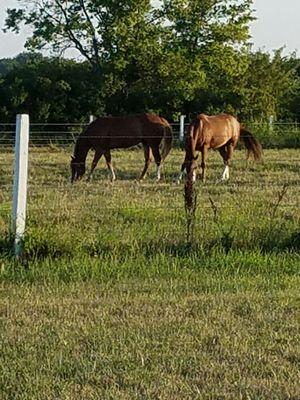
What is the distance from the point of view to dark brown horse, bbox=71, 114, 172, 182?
16828mm

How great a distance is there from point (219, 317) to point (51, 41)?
115 feet

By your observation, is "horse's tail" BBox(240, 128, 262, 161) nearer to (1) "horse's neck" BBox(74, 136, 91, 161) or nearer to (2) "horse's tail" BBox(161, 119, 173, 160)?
(2) "horse's tail" BBox(161, 119, 173, 160)

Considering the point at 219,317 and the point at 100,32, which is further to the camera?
the point at 100,32

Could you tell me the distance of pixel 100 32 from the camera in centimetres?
3822

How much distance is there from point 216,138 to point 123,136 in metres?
2.06

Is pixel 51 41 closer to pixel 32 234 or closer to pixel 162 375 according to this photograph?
pixel 32 234

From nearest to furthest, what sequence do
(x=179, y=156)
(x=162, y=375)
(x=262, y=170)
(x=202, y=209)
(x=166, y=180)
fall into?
(x=162, y=375), (x=202, y=209), (x=166, y=180), (x=262, y=170), (x=179, y=156)

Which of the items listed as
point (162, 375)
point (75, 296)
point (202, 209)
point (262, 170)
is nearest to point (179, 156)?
point (262, 170)

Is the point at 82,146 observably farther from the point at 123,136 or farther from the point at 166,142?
the point at 166,142

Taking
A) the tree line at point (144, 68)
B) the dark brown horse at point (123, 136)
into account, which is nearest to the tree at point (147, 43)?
the tree line at point (144, 68)

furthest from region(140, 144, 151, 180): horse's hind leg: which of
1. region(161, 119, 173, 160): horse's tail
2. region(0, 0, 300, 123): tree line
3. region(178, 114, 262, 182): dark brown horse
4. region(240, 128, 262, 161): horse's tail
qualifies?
region(0, 0, 300, 123): tree line

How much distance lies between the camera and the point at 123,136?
17.4 meters

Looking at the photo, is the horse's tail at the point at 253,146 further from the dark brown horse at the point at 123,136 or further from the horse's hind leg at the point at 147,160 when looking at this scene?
the horse's hind leg at the point at 147,160

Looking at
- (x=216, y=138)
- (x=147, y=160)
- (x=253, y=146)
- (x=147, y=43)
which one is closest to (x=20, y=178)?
(x=147, y=160)
